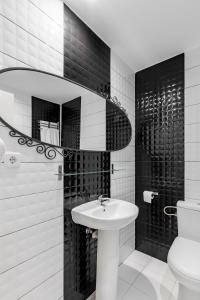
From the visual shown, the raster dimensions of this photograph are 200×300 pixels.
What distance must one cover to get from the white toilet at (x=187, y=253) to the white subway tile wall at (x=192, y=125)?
170mm

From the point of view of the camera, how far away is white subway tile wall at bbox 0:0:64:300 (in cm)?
96

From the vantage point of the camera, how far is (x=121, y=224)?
1.17 m

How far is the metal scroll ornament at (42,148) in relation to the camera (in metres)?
1.02

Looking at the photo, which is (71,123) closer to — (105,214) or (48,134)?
(48,134)

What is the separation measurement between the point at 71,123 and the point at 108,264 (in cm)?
119

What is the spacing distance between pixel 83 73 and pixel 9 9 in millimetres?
642

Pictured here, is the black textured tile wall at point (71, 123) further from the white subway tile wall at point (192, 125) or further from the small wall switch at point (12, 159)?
the white subway tile wall at point (192, 125)

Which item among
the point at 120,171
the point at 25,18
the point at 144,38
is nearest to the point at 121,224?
the point at 120,171

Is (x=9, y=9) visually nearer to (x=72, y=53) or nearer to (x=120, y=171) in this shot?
(x=72, y=53)

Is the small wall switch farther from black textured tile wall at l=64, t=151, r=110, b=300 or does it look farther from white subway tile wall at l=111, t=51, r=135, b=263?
white subway tile wall at l=111, t=51, r=135, b=263

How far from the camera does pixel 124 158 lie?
6.58ft

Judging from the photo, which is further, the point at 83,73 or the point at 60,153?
the point at 83,73

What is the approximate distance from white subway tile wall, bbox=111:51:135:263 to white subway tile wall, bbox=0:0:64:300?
2.46 ft

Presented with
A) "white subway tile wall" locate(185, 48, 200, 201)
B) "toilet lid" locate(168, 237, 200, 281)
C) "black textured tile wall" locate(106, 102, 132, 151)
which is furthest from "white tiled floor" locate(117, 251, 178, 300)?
"black textured tile wall" locate(106, 102, 132, 151)
